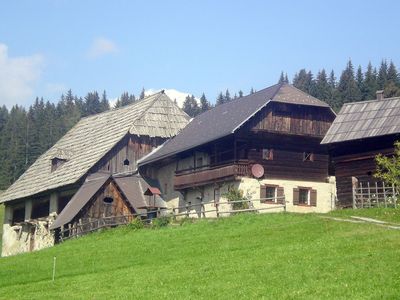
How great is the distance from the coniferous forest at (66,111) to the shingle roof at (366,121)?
199ft

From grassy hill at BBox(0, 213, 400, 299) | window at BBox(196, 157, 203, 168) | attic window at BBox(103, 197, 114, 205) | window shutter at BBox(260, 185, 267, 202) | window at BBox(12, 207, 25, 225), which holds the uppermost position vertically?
window at BBox(196, 157, 203, 168)

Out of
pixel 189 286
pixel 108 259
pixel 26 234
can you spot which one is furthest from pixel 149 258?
pixel 26 234

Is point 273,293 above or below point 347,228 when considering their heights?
below

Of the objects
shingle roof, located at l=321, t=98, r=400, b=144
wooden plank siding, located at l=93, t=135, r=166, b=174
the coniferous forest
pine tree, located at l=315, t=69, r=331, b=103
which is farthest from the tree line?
shingle roof, located at l=321, t=98, r=400, b=144

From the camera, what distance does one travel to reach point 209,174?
45625mm

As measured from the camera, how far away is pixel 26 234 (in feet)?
190

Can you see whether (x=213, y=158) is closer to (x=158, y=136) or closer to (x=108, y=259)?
(x=158, y=136)

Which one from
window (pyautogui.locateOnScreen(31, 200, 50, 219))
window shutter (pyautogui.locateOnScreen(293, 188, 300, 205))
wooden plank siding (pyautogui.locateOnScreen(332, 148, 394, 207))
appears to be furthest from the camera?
window (pyautogui.locateOnScreen(31, 200, 50, 219))

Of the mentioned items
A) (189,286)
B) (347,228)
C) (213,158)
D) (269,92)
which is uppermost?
(269,92)

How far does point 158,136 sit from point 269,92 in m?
11.8

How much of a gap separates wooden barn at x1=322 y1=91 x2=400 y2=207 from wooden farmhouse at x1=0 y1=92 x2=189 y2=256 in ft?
42.6

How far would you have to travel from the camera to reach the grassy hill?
1881 centimetres

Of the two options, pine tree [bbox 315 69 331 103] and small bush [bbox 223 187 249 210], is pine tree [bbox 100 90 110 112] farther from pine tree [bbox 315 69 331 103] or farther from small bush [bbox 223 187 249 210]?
small bush [bbox 223 187 249 210]

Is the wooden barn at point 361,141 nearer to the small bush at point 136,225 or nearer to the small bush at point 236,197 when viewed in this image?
the small bush at point 236,197
